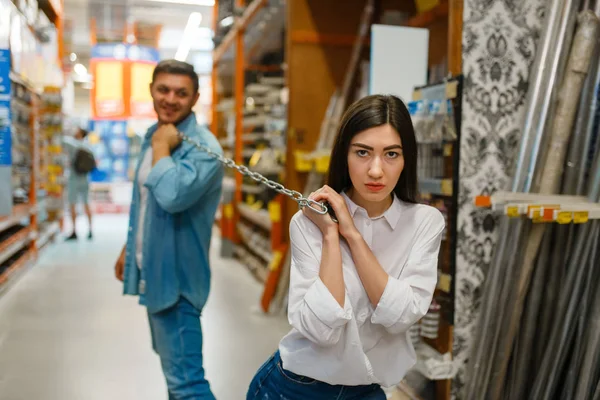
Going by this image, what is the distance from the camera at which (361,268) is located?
4.45 ft

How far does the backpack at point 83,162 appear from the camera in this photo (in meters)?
9.34

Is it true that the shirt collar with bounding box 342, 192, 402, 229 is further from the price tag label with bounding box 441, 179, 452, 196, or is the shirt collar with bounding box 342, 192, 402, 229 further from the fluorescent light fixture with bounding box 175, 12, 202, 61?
the fluorescent light fixture with bounding box 175, 12, 202, 61

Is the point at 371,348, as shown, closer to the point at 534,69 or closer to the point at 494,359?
the point at 494,359

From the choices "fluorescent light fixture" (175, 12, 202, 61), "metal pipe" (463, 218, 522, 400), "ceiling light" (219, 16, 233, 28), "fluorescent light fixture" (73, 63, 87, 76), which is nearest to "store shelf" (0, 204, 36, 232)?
"ceiling light" (219, 16, 233, 28)

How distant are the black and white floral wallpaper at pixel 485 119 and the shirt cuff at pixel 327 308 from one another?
1.70 m

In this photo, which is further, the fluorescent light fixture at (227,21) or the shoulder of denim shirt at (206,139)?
the fluorescent light fixture at (227,21)

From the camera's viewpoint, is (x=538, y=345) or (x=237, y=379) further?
(x=237, y=379)

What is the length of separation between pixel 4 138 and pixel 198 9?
39.8 feet

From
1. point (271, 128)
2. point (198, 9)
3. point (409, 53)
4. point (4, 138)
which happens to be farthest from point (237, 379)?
point (198, 9)

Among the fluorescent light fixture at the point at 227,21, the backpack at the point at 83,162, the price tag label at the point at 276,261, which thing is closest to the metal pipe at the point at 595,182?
the price tag label at the point at 276,261

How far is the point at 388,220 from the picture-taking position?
1476 millimetres

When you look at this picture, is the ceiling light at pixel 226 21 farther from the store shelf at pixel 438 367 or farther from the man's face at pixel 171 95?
the store shelf at pixel 438 367

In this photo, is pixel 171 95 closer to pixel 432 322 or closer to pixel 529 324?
pixel 432 322

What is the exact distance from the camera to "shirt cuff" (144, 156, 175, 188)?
2.35m
